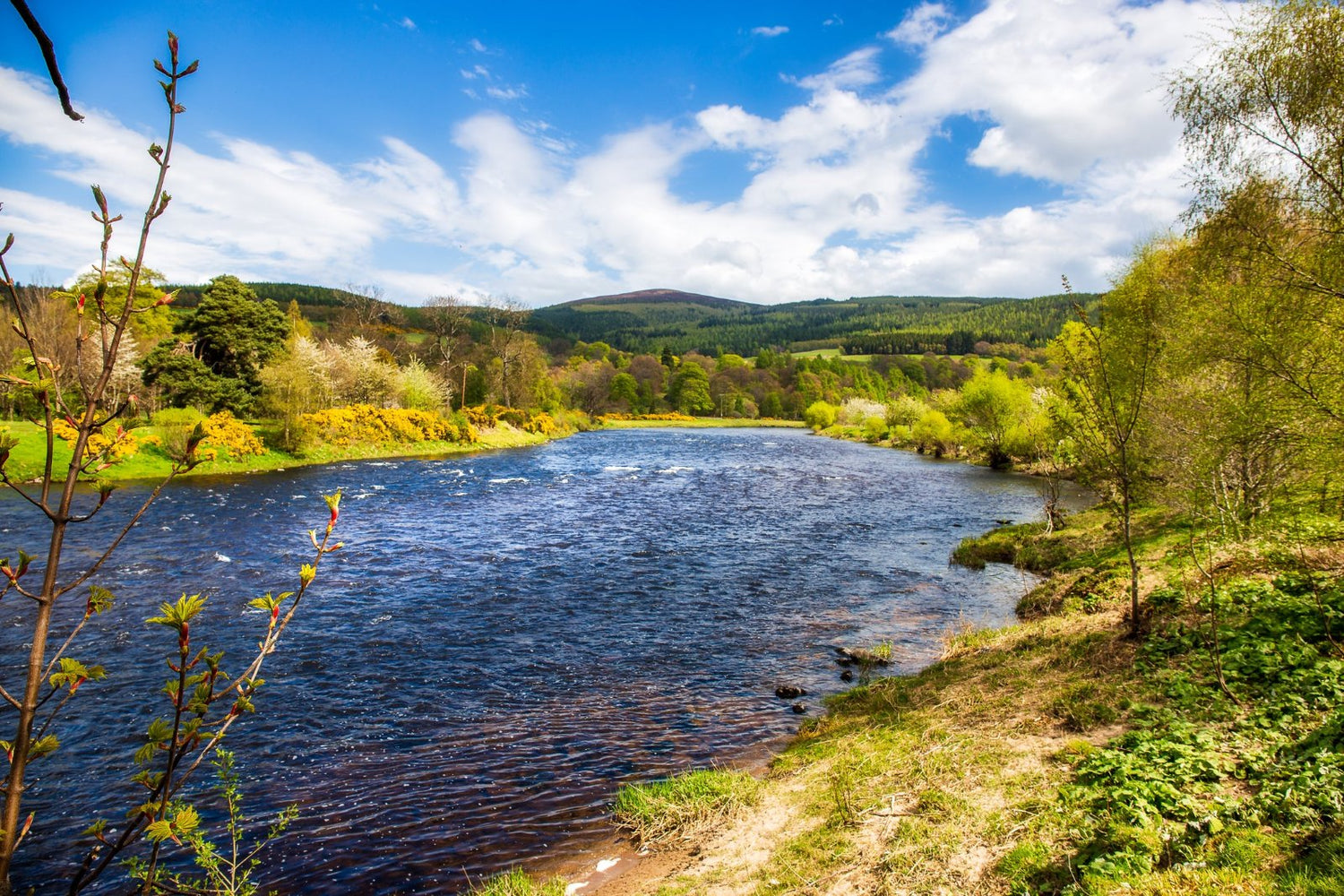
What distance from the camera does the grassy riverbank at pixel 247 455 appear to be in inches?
→ 1133

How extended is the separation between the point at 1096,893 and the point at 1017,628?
8.47 meters

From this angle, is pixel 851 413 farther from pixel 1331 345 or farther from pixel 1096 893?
pixel 1096 893

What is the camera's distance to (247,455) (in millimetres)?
36969

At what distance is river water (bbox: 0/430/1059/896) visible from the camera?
7.91 metres

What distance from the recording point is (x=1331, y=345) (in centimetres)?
938

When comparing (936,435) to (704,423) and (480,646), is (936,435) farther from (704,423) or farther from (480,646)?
(704,423)

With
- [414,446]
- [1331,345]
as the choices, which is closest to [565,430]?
[414,446]

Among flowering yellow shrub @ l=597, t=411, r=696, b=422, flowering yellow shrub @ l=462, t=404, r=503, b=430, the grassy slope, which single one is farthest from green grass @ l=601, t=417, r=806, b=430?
the grassy slope

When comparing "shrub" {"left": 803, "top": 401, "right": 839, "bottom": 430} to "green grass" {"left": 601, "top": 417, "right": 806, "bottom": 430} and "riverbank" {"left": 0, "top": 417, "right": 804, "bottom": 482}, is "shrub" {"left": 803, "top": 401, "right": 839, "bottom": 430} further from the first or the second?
"riverbank" {"left": 0, "top": 417, "right": 804, "bottom": 482}

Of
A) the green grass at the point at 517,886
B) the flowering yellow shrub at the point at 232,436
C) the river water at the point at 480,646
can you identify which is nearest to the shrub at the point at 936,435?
the river water at the point at 480,646

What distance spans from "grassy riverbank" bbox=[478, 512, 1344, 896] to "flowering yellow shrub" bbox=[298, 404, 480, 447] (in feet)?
131

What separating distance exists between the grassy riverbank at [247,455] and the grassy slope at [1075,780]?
17.2 m

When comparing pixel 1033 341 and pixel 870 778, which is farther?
pixel 1033 341

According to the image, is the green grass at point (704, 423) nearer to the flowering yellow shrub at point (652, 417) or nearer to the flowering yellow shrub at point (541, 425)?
the flowering yellow shrub at point (652, 417)
